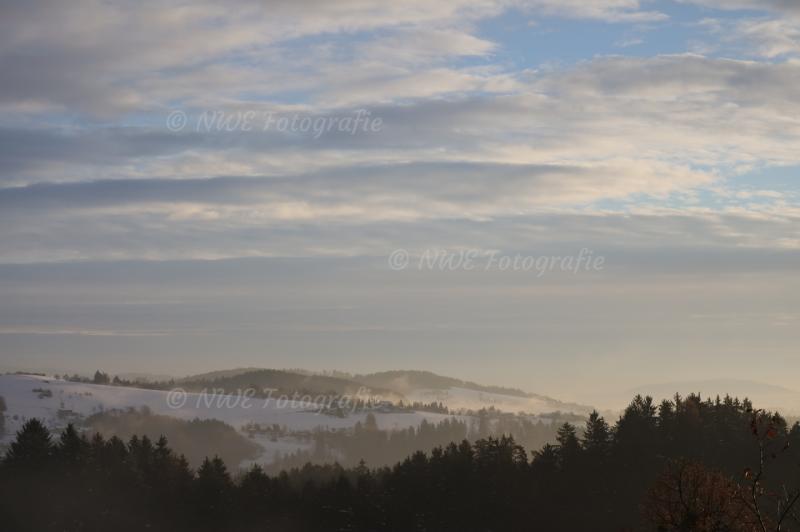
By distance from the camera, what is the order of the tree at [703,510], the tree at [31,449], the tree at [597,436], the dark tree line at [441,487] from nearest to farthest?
the tree at [703,510] → the dark tree line at [441,487] → the tree at [597,436] → the tree at [31,449]

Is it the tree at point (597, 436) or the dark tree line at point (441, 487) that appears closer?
the dark tree line at point (441, 487)

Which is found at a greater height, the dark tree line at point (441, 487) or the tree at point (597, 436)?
the tree at point (597, 436)

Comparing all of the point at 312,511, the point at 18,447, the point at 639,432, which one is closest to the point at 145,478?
the point at 18,447

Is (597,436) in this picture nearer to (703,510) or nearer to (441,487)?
(441,487)

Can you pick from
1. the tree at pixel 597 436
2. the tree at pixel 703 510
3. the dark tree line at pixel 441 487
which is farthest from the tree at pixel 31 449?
the tree at pixel 703 510

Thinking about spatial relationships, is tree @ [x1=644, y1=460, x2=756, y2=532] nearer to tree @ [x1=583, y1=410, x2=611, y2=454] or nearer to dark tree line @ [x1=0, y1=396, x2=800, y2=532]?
dark tree line @ [x1=0, y1=396, x2=800, y2=532]

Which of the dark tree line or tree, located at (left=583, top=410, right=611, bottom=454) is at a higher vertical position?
tree, located at (left=583, top=410, right=611, bottom=454)

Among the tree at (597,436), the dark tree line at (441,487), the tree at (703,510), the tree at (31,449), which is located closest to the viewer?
the tree at (703,510)

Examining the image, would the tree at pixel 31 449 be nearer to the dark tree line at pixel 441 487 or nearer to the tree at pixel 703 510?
the dark tree line at pixel 441 487

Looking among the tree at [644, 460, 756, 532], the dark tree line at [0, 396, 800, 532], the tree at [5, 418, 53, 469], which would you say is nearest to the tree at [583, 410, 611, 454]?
the dark tree line at [0, 396, 800, 532]

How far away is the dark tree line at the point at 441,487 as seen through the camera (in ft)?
407

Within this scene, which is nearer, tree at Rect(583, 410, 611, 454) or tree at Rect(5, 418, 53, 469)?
tree at Rect(583, 410, 611, 454)

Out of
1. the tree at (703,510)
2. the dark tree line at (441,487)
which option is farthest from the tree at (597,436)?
the tree at (703,510)

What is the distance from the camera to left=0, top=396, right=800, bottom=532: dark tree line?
12400cm
